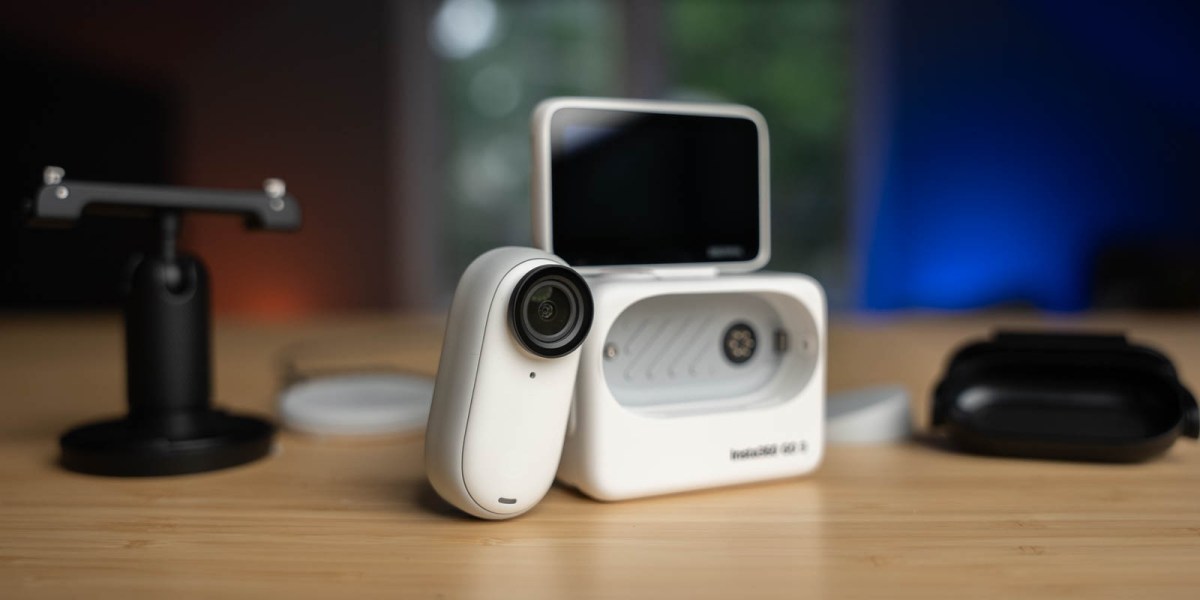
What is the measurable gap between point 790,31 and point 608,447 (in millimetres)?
3310

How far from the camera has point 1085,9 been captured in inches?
133

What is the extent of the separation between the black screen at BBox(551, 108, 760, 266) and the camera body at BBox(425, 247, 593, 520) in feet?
0.25

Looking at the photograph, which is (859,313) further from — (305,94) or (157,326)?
(157,326)

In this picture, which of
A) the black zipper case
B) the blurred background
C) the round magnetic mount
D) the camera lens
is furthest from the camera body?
the blurred background

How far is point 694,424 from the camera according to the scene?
1.99 ft

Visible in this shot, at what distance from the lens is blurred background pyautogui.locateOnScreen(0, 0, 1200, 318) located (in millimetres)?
3340

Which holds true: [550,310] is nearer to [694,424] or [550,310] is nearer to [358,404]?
[694,424]

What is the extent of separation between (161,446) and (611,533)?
35 cm

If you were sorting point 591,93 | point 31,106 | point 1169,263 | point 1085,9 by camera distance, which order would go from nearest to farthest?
1. point 31,106
2. point 1169,263
3. point 1085,9
4. point 591,93

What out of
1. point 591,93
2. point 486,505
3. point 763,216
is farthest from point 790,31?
point 486,505

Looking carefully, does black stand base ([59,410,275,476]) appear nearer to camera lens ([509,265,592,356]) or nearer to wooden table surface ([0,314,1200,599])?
wooden table surface ([0,314,1200,599])

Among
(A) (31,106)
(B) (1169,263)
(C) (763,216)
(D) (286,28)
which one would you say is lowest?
(B) (1169,263)

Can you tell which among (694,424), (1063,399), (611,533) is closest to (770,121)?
(1063,399)

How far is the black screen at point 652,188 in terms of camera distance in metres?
0.61
